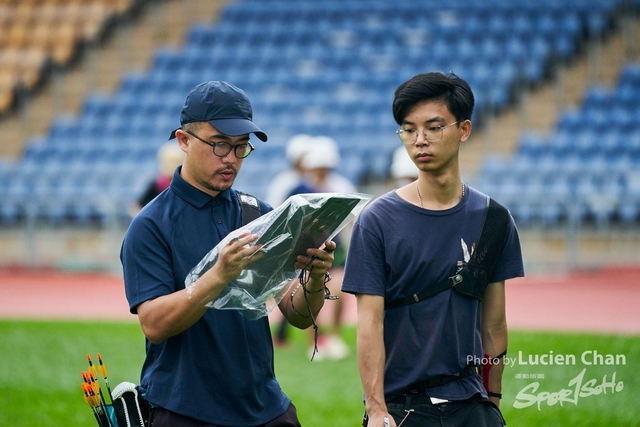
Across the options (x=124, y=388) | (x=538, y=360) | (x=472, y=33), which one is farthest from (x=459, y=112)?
(x=472, y=33)

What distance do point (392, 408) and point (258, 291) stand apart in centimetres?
75

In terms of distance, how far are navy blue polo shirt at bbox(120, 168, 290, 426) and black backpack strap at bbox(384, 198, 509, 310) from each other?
65cm

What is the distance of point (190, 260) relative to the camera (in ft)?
11.5

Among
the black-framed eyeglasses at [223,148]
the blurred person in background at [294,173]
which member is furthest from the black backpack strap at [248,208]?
the blurred person in background at [294,173]

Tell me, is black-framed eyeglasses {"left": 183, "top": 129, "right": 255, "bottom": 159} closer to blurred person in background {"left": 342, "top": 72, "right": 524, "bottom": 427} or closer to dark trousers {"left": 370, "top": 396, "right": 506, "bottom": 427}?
blurred person in background {"left": 342, "top": 72, "right": 524, "bottom": 427}

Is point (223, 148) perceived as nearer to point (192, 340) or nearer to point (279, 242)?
point (279, 242)

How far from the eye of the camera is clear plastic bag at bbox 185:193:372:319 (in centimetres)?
335

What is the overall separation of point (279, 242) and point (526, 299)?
442 inches

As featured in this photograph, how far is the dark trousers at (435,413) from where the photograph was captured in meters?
3.64

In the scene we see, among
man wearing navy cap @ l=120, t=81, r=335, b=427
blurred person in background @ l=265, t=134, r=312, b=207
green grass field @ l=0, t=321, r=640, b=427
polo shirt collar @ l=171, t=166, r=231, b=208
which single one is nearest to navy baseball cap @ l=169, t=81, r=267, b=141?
man wearing navy cap @ l=120, t=81, r=335, b=427

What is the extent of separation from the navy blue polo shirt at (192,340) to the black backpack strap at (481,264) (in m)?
0.65

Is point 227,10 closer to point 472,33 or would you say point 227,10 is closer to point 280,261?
point 472,33

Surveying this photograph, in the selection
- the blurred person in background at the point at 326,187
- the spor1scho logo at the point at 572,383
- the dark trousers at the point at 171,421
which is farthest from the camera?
the blurred person in background at the point at 326,187

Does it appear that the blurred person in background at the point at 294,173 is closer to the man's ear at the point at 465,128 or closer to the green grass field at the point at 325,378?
the green grass field at the point at 325,378
